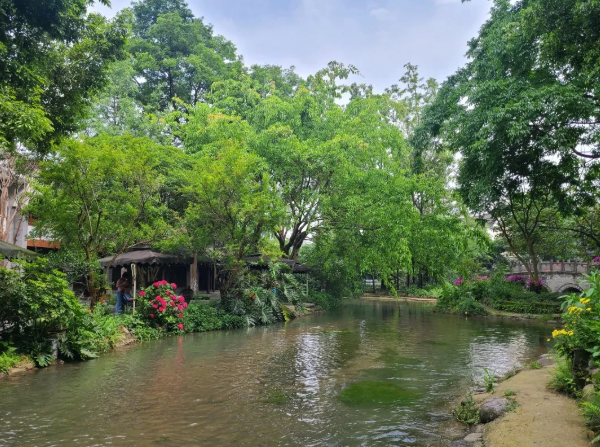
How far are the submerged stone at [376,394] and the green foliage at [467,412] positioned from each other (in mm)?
996

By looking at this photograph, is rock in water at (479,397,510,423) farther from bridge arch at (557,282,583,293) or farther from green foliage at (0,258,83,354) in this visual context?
bridge arch at (557,282,583,293)

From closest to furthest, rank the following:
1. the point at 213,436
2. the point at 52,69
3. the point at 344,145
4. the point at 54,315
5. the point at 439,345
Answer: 1. the point at 213,436
2. the point at 54,315
3. the point at 52,69
4. the point at 439,345
5. the point at 344,145

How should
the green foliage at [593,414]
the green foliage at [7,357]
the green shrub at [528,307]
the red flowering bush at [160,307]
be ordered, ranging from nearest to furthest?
the green foliage at [593,414] → the green foliage at [7,357] → the red flowering bush at [160,307] → the green shrub at [528,307]

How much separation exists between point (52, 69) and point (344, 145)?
13.4 m

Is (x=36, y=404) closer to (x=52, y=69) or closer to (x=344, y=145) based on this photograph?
(x=52, y=69)

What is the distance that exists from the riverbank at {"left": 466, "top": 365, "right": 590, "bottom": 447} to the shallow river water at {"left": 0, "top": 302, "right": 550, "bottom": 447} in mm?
773

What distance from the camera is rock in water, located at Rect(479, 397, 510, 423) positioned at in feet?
19.1

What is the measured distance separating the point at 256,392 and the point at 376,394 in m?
2.16

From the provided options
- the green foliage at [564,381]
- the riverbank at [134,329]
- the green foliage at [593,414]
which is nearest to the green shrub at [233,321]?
the riverbank at [134,329]

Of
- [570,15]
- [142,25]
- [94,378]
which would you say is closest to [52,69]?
[94,378]

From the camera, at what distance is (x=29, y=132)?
28.6 ft

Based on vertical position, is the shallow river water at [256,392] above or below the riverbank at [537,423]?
below

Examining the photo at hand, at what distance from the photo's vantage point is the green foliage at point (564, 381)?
6.09m

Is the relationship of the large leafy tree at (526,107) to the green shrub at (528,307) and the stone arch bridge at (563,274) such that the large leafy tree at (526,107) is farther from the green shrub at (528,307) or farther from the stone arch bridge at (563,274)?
the stone arch bridge at (563,274)
